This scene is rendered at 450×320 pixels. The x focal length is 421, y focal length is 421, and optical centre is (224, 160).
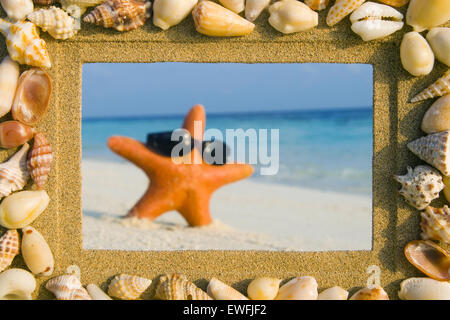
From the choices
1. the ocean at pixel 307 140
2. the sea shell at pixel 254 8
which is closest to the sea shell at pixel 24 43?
the sea shell at pixel 254 8

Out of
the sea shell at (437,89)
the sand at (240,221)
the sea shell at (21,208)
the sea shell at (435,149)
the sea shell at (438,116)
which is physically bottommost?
the sand at (240,221)

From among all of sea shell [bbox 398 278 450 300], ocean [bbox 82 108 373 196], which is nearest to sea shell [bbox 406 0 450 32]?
sea shell [bbox 398 278 450 300]

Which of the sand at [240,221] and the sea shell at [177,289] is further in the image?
the sand at [240,221]

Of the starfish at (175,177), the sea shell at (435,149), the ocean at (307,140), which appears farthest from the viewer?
the ocean at (307,140)

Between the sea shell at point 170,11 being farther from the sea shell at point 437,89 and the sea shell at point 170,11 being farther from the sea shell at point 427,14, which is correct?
the sea shell at point 437,89

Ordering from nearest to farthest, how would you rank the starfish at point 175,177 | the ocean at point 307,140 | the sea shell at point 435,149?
1. the sea shell at point 435,149
2. the starfish at point 175,177
3. the ocean at point 307,140

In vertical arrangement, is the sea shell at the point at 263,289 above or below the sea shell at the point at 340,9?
below
